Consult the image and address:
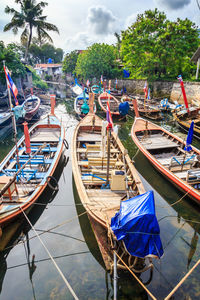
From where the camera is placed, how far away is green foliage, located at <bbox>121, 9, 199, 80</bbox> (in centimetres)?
2297

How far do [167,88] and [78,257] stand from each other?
2590cm

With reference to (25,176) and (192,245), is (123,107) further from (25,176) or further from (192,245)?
(192,245)

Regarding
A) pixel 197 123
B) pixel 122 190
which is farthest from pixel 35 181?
pixel 197 123

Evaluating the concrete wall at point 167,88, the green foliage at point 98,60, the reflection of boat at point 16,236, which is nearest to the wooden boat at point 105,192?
the reflection of boat at point 16,236

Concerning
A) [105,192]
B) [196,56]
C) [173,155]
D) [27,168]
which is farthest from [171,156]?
[196,56]

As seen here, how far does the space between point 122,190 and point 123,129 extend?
12281 millimetres

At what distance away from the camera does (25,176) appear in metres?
8.30

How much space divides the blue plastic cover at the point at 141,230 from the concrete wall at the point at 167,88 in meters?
17.4

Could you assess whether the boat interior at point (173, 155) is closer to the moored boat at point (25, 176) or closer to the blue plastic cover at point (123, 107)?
the moored boat at point (25, 176)

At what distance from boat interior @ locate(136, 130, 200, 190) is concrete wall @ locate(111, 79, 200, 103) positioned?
348 inches

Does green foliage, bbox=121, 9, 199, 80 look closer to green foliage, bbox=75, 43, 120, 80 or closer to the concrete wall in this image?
the concrete wall

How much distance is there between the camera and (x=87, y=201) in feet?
19.3

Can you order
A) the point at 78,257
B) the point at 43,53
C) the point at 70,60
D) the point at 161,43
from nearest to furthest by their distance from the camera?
the point at 78,257
the point at 161,43
the point at 70,60
the point at 43,53


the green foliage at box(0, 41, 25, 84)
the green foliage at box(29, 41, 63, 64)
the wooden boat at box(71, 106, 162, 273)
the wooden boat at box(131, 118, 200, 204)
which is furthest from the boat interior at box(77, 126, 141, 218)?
the green foliage at box(29, 41, 63, 64)
